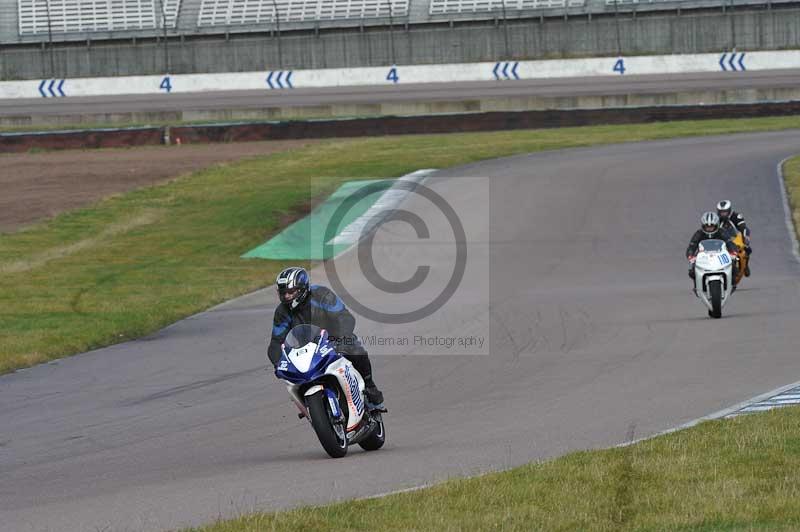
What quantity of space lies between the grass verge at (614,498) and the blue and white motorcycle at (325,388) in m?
1.58

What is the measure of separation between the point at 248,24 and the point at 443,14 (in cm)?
947

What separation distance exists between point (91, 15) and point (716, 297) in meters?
52.8

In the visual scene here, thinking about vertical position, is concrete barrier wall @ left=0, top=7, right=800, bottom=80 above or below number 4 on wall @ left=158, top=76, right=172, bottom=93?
above

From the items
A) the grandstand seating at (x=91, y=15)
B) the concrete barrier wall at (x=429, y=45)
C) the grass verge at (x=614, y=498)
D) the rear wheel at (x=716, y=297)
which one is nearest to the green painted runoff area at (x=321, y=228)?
the rear wheel at (x=716, y=297)

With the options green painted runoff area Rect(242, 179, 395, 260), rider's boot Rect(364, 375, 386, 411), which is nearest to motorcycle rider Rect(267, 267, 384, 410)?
rider's boot Rect(364, 375, 386, 411)

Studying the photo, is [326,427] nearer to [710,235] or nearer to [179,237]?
[710,235]

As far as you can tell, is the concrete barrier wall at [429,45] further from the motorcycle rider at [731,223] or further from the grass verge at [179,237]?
the motorcycle rider at [731,223]

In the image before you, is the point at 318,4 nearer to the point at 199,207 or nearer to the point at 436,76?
the point at 436,76

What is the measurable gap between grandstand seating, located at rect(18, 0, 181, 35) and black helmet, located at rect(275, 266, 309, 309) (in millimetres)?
54945

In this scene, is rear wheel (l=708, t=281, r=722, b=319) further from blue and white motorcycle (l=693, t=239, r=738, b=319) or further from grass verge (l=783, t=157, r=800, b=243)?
grass verge (l=783, t=157, r=800, b=243)

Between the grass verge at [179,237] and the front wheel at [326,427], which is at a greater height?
the grass verge at [179,237]

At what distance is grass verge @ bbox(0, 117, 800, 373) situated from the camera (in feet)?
64.3

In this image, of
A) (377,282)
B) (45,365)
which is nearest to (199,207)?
(377,282)
